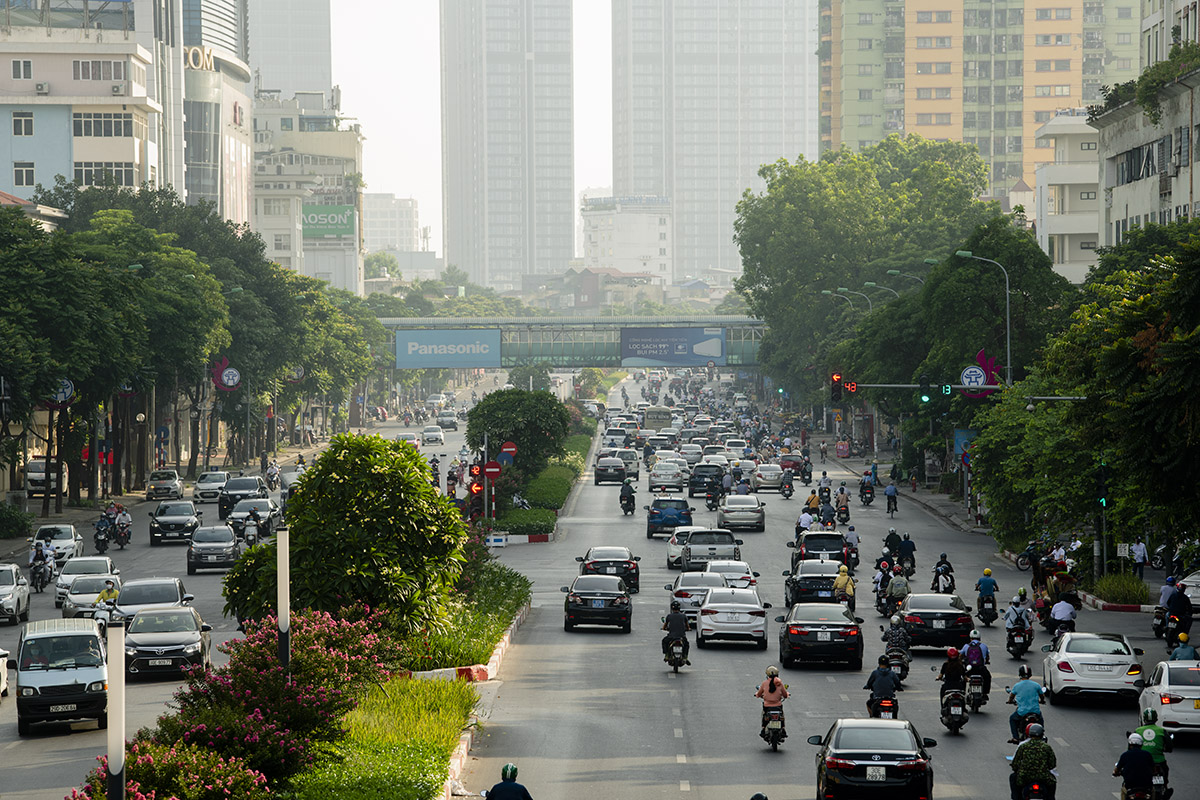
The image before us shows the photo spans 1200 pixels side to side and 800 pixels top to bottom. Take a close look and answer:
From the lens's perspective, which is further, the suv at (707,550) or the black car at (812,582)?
the suv at (707,550)

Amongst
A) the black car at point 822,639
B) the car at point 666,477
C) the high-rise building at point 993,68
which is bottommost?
the car at point 666,477

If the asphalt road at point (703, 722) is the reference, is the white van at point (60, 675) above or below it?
above

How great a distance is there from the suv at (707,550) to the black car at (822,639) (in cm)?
1452

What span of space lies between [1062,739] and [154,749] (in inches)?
545

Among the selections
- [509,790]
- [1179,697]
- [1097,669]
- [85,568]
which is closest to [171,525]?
[85,568]

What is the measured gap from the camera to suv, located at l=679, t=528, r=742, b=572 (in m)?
44.8

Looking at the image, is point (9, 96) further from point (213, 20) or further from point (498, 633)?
point (498, 633)

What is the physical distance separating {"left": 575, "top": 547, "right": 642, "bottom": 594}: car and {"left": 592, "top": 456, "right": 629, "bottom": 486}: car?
130ft

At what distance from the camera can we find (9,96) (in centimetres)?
11356

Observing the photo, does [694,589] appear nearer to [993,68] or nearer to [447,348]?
[447,348]

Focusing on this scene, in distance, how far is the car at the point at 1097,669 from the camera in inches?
1010

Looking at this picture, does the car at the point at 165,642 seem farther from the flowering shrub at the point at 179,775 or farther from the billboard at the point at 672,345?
the billboard at the point at 672,345

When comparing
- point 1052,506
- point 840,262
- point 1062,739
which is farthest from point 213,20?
point 1062,739

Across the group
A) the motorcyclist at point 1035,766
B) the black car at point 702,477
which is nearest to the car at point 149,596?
the motorcyclist at point 1035,766
